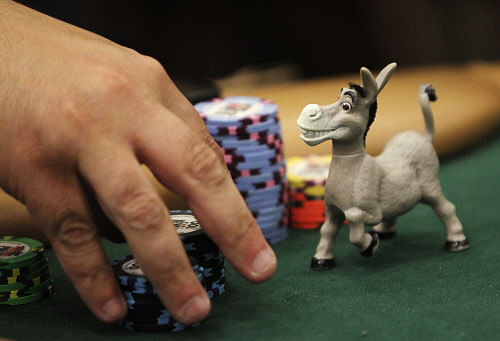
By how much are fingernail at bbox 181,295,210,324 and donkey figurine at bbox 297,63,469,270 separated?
42 cm

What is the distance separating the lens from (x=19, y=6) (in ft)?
4.11

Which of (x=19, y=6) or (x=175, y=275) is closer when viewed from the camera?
(x=175, y=275)

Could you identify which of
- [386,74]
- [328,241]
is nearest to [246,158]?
[328,241]

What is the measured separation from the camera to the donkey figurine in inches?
52.9

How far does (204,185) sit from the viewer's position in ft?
3.40

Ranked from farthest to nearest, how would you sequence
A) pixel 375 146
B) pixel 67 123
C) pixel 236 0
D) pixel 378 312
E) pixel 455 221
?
1. pixel 236 0
2. pixel 375 146
3. pixel 455 221
4. pixel 378 312
5. pixel 67 123

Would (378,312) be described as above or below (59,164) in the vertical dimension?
below

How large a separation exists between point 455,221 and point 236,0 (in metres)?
2.66

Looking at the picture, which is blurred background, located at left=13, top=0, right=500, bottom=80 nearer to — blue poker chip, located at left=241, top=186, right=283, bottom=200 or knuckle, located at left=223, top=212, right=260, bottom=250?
blue poker chip, located at left=241, top=186, right=283, bottom=200

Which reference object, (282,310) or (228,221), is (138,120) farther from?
(282,310)

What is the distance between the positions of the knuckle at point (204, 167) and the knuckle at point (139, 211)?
8cm

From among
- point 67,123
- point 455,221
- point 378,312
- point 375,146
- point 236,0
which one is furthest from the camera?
point 236,0

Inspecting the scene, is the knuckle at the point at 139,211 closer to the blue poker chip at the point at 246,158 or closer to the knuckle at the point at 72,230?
the knuckle at the point at 72,230

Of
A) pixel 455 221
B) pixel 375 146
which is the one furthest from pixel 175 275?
pixel 375 146
